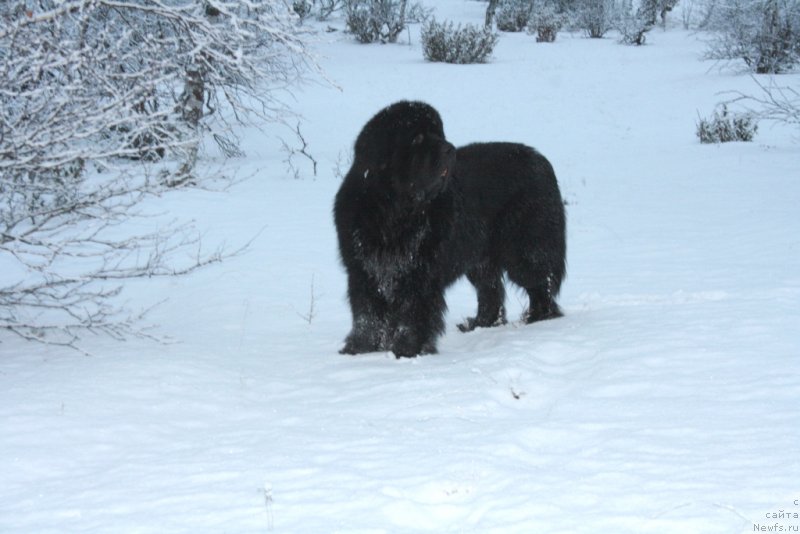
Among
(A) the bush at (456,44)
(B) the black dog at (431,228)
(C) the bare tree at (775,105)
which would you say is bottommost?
(B) the black dog at (431,228)

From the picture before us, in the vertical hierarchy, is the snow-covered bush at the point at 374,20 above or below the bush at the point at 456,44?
above

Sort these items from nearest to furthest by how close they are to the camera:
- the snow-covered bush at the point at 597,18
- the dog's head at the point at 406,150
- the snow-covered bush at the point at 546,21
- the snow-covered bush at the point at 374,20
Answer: the dog's head at the point at 406,150
the snow-covered bush at the point at 374,20
the snow-covered bush at the point at 546,21
the snow-covered bush at the point at 597,18

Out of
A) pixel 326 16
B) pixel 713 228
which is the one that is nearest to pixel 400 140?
pixel 713 228

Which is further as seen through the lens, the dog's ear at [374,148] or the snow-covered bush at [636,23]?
the snow-covered bush at [636,23]

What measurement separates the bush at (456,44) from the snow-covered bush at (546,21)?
392cm

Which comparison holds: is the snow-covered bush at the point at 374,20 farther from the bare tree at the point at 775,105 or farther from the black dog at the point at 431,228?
the black dog at the point at 431,228

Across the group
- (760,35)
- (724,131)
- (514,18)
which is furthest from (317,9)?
(724,131)

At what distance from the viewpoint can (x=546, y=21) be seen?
2572cm

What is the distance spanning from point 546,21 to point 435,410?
24.0 meters

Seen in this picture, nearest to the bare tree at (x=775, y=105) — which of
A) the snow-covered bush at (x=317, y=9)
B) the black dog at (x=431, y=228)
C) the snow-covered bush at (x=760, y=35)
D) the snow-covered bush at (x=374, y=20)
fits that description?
the snow-covered bush at (x=760, y=35)

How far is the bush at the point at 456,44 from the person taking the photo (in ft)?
69.2

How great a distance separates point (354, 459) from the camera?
314 centimetres

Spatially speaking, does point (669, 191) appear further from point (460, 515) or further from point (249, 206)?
point (460, 515)

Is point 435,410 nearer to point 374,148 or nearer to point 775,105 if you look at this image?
point 374,148
